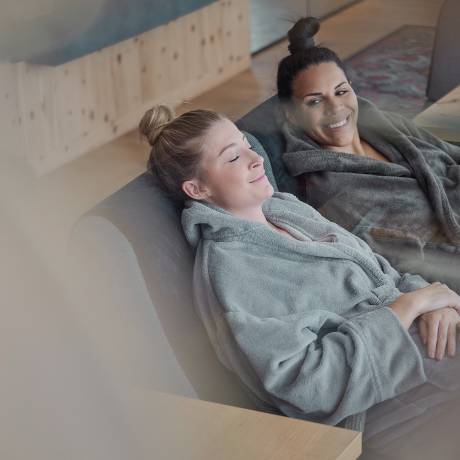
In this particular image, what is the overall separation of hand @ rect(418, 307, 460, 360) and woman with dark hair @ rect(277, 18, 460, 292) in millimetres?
197

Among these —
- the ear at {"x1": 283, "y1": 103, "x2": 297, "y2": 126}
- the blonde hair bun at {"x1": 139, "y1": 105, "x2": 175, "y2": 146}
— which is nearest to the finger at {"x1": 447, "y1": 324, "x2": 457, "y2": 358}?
the blonde hair bun at {"x1": 139, "y1": 105, "x2": 175, "y2": 146}

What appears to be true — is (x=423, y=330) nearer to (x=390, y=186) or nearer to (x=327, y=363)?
(x=327, y=363)

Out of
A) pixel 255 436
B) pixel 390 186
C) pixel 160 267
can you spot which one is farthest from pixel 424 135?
pixel 255 436

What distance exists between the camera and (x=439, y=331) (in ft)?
2.21

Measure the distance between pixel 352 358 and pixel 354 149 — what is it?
1.32ft

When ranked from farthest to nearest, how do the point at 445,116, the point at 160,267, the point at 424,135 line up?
the point at 424,135, the point at 445,116, the point at 160,267

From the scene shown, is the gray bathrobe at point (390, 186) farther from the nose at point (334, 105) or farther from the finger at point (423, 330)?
the finger at point (423, 330)

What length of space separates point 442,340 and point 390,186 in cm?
34

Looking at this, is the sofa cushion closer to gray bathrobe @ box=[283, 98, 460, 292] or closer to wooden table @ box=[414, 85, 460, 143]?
gray bathrobe @ box=[283, 98, 460, 292]

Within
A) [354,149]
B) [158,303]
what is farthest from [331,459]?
[354,149]

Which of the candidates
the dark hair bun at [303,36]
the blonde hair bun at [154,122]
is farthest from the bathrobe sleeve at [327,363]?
the dark hair bun at [303,36]

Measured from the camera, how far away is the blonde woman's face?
2.11 ft

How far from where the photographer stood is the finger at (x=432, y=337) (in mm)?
656

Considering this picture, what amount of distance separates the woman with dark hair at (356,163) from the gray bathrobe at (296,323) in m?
0.19
